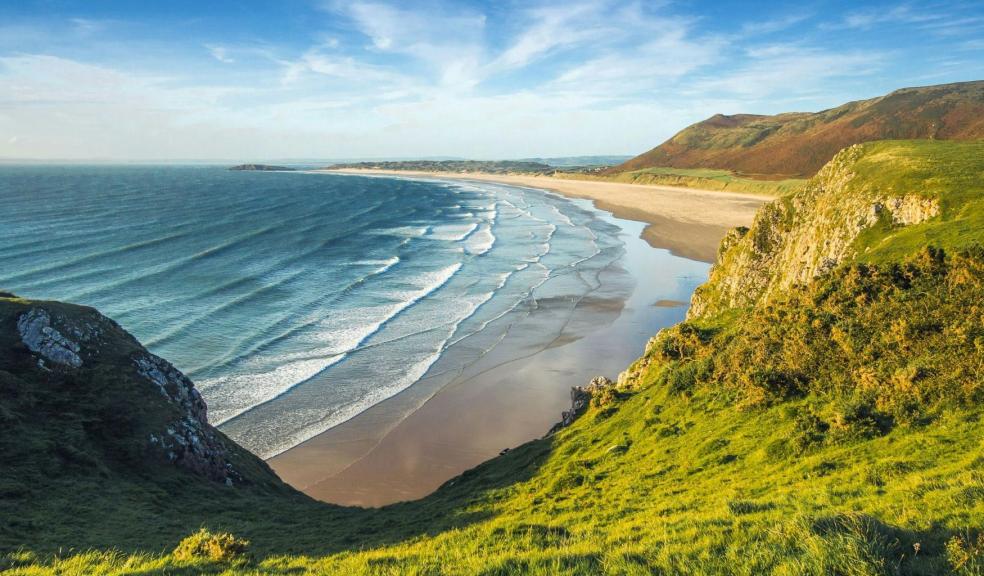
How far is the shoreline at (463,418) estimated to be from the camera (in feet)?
71.0

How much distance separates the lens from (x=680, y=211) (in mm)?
102562

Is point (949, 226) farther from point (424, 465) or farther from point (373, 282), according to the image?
point (373, 282)

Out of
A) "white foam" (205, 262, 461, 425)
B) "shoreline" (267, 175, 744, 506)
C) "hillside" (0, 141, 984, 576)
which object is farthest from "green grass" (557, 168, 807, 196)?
"hillside" (0, 141, 984, 576)

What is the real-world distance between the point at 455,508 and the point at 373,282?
39449 mm

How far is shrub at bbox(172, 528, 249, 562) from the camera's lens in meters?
10.1

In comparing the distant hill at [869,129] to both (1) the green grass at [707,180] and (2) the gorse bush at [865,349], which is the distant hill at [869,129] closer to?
(1) the green grass at [707,180]

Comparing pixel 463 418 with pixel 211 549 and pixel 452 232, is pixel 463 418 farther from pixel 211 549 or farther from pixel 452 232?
pixel 452 232

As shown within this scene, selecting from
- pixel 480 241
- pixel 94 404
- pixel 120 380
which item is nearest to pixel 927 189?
pixel 120 380

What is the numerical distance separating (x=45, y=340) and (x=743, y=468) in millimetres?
21118

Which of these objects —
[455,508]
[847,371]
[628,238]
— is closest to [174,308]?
[455,508]

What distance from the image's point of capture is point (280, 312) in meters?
42.3

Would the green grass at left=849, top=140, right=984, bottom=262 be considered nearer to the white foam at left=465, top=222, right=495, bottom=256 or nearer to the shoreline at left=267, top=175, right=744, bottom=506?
the shoreline at left=267, top=175, right=744, bottom=506

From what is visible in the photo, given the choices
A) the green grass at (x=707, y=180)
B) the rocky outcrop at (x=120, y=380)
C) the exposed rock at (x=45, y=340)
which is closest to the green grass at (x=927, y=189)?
the rocky outcrop at (x=120, y=380)

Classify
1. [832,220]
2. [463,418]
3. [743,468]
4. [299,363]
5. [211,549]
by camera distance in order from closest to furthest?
[211,549] → [743,468] → [832,220] → [463,418] → [299,363]
